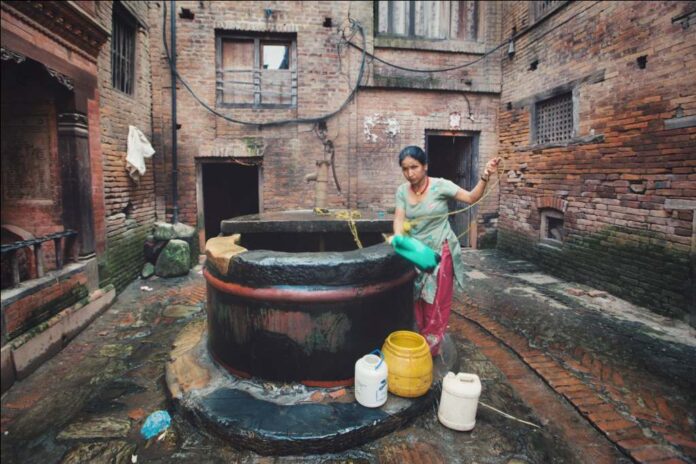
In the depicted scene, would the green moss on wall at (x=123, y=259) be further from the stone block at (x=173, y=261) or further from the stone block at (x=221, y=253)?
the stone block at (x=221, y=253)

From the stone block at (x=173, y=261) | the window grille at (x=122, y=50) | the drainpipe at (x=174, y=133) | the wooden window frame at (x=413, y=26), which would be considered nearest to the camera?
the window grille at (x=122, y=50)

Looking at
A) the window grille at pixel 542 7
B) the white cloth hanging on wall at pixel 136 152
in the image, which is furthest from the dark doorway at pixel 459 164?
the white cloth hanging on wall at pixel 136 152

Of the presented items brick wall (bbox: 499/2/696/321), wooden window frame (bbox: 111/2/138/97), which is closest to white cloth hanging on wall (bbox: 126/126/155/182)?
wooden window frame (bbox: 111/2/138/97)

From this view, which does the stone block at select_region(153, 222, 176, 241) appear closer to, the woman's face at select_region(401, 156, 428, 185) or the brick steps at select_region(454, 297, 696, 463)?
the woman's face at select_region(401, 156, 428, 185)

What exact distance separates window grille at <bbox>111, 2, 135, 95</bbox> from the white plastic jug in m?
6.52

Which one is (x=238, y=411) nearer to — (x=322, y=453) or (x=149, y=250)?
(x=322, y=453)

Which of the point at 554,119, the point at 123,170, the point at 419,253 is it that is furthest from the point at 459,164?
the point at 419,253

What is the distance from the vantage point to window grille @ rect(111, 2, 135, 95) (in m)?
6.63

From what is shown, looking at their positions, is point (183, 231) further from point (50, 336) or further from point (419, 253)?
point (419, 253)

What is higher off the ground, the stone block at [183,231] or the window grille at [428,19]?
the window grille at [428,19]

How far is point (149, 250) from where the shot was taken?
7355 millimetres

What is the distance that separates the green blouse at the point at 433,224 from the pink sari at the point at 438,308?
0.15ft

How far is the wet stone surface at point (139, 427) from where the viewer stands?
8.42 ft

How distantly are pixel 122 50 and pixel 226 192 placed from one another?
492 cm
